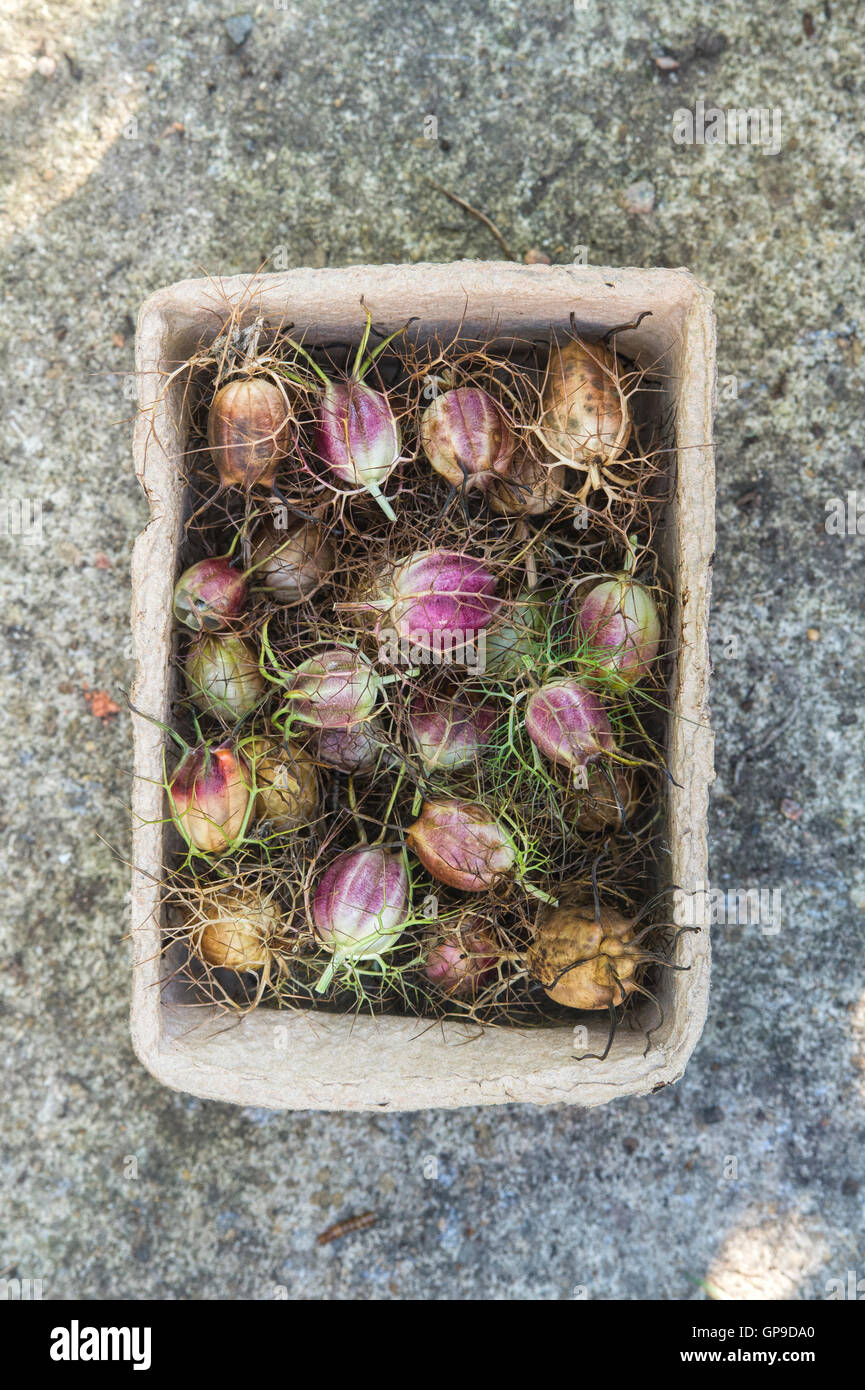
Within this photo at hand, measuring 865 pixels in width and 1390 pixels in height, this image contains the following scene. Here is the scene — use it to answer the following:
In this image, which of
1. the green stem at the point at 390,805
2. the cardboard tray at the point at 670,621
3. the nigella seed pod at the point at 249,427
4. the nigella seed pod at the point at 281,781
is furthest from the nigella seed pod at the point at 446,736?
the nigella seed pod at the point at 249,427

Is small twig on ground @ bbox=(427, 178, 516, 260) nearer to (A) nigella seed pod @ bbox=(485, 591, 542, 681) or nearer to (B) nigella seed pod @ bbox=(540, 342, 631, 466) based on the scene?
(B) nigella seed pod @ bbox=(540, 342, 631, 466)

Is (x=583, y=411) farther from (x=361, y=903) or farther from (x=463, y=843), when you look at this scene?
(x=361, y=903)

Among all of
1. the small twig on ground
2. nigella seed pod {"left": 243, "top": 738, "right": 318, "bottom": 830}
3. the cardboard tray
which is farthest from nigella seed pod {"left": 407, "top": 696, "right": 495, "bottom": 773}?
the small twig on ground

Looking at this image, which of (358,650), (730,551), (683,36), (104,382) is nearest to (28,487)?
(104,382)

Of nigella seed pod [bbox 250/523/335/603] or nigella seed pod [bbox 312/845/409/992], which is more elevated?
nigella seed pod [bbox 250/523/335/603]

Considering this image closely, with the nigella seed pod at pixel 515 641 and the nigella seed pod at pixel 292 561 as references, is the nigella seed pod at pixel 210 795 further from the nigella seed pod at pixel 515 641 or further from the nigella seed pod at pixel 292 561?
the nigella seed pod at pixel 515 641

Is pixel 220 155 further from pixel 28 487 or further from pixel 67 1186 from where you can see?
pixel 67 1186
